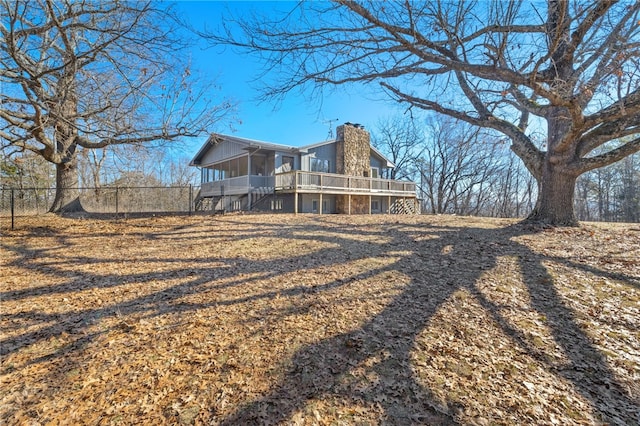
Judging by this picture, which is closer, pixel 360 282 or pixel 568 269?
pixel 360 282

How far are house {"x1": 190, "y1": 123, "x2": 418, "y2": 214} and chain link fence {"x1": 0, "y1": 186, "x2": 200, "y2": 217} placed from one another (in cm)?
189

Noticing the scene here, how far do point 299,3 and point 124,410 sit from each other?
6.34 m

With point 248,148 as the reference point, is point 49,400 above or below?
below

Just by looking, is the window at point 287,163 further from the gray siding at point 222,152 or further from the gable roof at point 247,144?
the gray siding at point 222,152

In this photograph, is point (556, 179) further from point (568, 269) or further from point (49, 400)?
point (49, 400)

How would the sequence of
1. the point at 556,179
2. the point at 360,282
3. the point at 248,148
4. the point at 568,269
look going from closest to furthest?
the point at 360,282
the point at 568,269
the point at 556,179
the point at 248,148

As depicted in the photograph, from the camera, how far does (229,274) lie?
17.1 feet

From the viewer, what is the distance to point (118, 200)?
1443cm

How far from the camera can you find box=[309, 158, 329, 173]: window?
1870 cm

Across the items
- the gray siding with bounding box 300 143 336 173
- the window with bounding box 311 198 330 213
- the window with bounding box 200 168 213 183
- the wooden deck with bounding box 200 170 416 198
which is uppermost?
the gray siding with bounding box 300 143 336 173

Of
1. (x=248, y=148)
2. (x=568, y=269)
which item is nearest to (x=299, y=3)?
(x=568, y=269)

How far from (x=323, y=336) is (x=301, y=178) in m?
11.6

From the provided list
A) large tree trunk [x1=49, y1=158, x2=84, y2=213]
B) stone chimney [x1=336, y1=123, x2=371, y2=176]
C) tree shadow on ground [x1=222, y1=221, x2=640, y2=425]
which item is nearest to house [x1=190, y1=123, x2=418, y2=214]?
stone chimney [x1=336, y1=123, x2=371, y2=176]

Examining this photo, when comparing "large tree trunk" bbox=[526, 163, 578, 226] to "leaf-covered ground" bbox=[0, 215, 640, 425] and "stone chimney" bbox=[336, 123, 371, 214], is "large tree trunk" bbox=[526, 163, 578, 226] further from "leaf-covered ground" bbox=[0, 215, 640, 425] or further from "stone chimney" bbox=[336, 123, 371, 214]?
"stone chimney" bbox=[336, 123, 371, 214]
